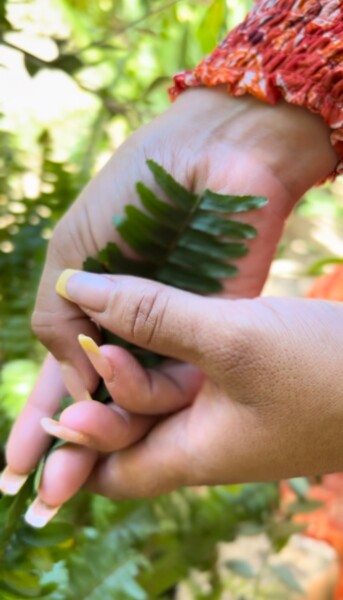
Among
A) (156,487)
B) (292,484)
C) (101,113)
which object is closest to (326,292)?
(292,484)

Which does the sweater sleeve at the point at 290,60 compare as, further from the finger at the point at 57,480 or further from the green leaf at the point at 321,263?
the green leaf at the point at 321,263

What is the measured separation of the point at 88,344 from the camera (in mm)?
499

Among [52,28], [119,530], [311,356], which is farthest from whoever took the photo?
[52,28]

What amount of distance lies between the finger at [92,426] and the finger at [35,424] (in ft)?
0.15

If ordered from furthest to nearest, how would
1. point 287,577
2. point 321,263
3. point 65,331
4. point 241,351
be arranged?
point 321,263 < point 287,577 < point 65,331 < point 241,351

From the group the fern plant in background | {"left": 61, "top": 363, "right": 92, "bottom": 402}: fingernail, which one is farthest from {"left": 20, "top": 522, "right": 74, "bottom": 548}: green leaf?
{"left": 61, "top": 363, "right": 92, "bottom": 402}: fingernail

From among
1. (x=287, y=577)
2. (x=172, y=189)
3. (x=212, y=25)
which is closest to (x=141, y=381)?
(x=172, y=189)

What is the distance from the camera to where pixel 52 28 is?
1087mm

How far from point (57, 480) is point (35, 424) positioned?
0.06 m

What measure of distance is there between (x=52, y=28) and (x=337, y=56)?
0.65m

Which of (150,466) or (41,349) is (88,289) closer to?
(150,466)

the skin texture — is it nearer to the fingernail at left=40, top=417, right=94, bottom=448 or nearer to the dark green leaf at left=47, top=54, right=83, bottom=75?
the fingernail at left=40, top=417, right=94, bottom=448

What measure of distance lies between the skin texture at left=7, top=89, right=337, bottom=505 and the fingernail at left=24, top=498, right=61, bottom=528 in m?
0.01

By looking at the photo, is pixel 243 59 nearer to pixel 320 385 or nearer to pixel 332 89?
pixel 332 89
